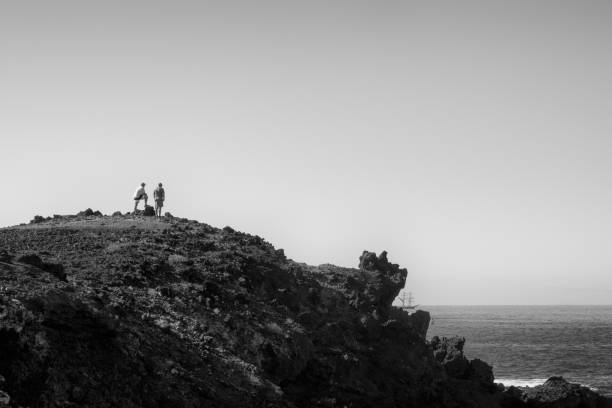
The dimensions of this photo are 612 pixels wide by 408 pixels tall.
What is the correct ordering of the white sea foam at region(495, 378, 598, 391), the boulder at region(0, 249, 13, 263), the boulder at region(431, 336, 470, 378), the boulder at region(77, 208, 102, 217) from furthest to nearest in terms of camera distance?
the white sea foam at region(495, 378, 598, 391)
the boulder at region(77, 208, 102, 217)
the boulder at region(431, 336, 470, 378)
the boulder at region(0, 249, 13, 263)

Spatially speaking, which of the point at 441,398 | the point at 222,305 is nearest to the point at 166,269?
the point at 222,305

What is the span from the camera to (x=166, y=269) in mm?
30688

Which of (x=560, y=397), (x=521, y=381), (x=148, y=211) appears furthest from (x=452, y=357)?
(x=521, y=381)

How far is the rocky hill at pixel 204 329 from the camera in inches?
784

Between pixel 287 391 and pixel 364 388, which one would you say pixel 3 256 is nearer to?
pixel 287 391

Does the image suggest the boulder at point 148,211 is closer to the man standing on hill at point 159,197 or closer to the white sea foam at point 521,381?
the man standing on hill at point 159,197

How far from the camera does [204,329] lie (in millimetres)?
26344

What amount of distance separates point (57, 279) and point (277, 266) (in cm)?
1446

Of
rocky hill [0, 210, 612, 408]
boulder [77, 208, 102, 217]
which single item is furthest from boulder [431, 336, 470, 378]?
boulder [77, 208, 102, 217]

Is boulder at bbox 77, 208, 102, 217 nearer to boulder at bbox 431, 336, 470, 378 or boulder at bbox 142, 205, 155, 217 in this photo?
boulder at bbox 142, 205, 155, 217

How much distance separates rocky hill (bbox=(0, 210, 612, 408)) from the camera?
65.3ft

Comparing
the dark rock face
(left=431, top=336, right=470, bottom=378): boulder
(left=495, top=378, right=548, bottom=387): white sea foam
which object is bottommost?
(left=495, top=378, right=548, bottom=387): white sea foam

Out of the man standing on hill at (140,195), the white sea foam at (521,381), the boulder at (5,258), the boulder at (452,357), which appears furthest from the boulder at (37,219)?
the white sea foam at (521,381)

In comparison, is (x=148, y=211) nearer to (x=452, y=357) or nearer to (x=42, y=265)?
(x=42, y=265)
